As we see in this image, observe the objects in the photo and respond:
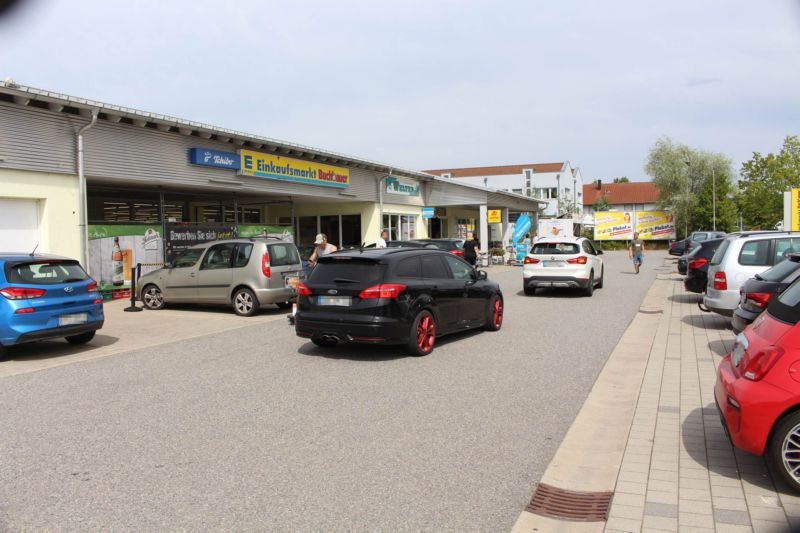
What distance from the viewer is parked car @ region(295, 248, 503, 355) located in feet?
27.4

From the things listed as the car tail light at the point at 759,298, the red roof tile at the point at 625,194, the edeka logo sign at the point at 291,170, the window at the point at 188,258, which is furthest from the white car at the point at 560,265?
the red roof tile at the point at 625,194

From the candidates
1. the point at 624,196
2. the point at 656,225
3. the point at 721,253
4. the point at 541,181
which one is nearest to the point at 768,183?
the point at 656,225

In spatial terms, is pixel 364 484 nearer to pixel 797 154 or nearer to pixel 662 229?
pixel 797 154

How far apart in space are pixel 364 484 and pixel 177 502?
1190mm

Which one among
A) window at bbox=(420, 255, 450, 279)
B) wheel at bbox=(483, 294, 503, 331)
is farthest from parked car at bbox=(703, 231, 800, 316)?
window at bbox=(420, 255, 450, 279)

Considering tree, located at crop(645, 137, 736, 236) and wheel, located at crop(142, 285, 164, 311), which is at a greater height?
tree, located at crop(645, 137, 736, 236)

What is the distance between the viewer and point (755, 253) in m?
10.7

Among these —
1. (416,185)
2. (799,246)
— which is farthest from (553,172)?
(799,246)

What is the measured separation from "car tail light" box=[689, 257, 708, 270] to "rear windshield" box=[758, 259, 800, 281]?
6110mm

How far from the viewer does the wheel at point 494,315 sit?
10.8 m

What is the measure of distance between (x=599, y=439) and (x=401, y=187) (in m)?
26.3

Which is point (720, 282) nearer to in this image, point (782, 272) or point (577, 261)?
point (782, 272)

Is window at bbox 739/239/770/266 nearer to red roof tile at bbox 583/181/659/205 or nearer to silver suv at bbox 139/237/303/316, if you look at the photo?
silver suv at bbox 139/237/303/316

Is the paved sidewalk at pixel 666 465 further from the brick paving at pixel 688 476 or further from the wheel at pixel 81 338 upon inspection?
A: the wheel at pixel 81 338
